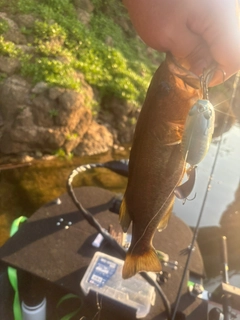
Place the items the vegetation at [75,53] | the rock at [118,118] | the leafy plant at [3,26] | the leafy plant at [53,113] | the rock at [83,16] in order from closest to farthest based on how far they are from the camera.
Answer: the leafy plant at [53,113] → the vegetation at [75,53] → the leafy plant at [3,26] → the rock at [118,118] → the rock at [83,16]

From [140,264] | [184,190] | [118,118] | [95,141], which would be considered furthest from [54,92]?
[184,190]

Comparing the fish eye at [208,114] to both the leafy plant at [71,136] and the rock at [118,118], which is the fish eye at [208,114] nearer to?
the leafy plant at [71,136]

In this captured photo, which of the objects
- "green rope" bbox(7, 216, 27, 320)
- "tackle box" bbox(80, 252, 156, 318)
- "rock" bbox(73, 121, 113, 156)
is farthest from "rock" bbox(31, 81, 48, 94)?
"tackle box" bbox(80, 252, 156, 318)

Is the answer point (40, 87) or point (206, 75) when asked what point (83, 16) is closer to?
point (40, 87)

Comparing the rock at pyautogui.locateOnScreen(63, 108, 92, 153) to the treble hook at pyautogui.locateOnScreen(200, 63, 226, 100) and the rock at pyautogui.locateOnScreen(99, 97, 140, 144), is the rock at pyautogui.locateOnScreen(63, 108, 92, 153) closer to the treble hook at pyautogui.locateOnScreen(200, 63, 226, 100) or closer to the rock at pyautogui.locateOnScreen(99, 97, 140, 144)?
the rock at pyautogui.locateOnScreen(99, 97, 140, 144)

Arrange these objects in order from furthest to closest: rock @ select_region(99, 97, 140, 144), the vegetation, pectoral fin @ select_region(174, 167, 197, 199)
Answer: rock @ select_region(99, 97, 140, 144) < the vegetation < pectoral fin @ select_region(174, 167, 197, 199)

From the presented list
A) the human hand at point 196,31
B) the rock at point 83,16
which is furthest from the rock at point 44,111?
the human hand at point 196,31
